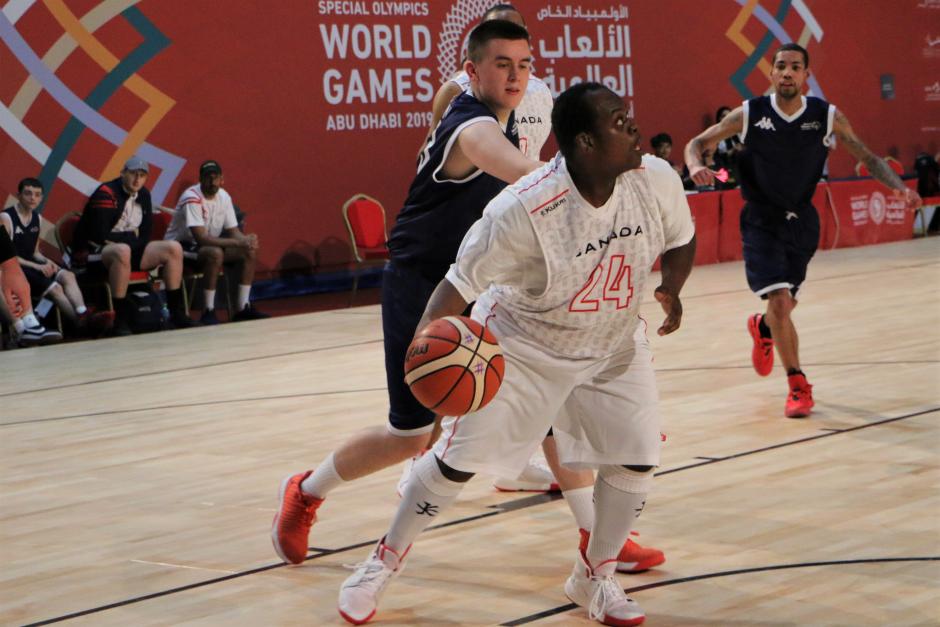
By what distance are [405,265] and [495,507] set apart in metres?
1.10

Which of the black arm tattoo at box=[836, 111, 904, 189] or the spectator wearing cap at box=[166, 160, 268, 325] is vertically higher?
the black arm tattoo at box=[836, 111, 904, 189]

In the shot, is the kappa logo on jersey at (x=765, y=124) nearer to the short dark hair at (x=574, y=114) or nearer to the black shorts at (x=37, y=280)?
the short dark hair at (x=574, y=114)

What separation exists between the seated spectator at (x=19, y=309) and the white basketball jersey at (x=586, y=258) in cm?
825

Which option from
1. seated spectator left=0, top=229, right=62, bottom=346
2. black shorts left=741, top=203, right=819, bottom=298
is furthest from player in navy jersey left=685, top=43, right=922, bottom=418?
seated spectator left=0, top=229, right=62, bottom=346

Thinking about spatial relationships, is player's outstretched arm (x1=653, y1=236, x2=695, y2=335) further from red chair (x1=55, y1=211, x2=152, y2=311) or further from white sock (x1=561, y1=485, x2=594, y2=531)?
red chair (x1=55, y1=211, x2=152, y2=311)

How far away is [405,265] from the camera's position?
4.40 m

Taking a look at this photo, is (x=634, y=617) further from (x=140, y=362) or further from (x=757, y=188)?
(x=140, y=362)

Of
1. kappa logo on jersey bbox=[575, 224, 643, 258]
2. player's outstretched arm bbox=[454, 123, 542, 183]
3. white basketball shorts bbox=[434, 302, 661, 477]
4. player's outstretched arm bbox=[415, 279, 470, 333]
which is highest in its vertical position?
player's outstretched arm bbox=[454, 123, 542, 183]

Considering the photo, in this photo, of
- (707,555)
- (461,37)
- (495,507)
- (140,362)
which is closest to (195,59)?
(461,37)

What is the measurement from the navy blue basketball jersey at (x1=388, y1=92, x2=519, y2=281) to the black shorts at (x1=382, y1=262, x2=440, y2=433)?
0.05m

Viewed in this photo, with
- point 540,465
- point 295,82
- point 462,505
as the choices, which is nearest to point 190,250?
point 295,82

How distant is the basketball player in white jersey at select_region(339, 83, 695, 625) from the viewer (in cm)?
347

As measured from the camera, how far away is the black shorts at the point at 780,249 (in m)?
7.03

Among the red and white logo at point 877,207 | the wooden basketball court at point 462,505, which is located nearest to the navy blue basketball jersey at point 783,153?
the wooden basketball court at point 462,505
